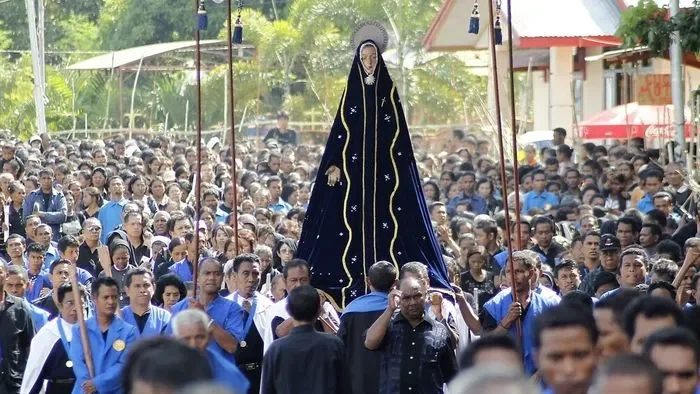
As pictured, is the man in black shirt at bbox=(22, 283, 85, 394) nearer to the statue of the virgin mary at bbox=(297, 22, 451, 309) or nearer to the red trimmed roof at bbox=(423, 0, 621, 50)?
the statue of the virgin mary at bbox=(297, 22, 451, 309)

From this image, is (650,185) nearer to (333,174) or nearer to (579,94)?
(333,174)

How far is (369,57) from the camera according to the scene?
11469mm

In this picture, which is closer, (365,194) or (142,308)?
(142,308)

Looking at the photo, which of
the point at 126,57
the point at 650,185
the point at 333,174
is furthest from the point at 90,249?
the point at 126,57

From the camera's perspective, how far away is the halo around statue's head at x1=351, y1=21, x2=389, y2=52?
11500mm

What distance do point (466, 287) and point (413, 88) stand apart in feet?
78.4

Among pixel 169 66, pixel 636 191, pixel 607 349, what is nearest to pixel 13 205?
pixel 636 191

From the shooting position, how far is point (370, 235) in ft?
37.1

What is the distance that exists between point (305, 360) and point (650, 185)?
8.23 m

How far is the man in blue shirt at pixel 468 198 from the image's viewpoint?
1853cm

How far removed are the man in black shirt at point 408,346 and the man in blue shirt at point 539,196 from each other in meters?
8.71

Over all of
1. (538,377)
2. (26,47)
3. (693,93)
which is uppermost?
(26,47)

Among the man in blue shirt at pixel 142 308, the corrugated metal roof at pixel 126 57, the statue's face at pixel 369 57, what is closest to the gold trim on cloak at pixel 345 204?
the statue's face at pixel 369 57

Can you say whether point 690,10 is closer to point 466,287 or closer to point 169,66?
point 466,287
